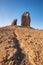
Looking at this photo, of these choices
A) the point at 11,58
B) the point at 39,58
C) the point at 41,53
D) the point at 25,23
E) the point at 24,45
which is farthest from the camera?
the point at 25,23

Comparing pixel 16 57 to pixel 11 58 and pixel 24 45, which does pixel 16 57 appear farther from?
pixel 24 45

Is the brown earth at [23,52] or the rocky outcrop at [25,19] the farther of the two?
the rocky outcrop at [25,19]

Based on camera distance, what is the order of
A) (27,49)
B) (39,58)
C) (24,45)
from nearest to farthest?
1. (39,58)
2. (27,49)
3. (24,45)

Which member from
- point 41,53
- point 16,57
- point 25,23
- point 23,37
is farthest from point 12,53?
point 25,23

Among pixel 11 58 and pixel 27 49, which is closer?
pixel 11 58

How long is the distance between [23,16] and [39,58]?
3362 centimetres

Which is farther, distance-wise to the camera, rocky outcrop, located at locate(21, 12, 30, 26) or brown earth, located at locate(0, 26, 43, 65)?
rocky outcrop, located at locate(21, 12, 30, 26)

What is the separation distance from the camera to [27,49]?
31656 mm

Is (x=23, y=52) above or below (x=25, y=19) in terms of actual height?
below

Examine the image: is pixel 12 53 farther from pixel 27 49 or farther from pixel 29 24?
pixel 29 24

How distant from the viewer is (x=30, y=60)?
87.4 feet

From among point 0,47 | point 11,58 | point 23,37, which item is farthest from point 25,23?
point 11,58

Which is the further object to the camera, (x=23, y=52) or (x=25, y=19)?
(x=25, y=19)

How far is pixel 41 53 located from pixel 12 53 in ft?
19.0
